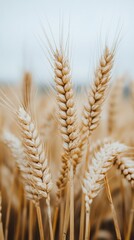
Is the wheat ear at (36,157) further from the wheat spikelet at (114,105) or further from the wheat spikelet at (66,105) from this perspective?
the wheat spikelet at (114,105)

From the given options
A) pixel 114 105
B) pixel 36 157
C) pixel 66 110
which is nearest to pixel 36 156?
pixel 36 157

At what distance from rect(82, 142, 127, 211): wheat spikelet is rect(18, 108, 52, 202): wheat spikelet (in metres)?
0.10

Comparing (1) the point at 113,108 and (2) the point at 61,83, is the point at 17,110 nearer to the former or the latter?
(2) the point at 61,83

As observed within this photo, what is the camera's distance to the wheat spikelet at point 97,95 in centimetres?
81

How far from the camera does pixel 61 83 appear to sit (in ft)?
2.53

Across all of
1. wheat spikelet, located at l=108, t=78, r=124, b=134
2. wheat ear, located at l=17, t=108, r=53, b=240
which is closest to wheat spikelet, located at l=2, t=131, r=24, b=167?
wheat ear, located at l=17, t=108, r=53, b=240

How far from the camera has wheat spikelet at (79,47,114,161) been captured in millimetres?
807

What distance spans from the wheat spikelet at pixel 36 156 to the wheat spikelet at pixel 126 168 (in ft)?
0.76

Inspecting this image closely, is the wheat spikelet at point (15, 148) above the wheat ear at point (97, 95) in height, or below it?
below

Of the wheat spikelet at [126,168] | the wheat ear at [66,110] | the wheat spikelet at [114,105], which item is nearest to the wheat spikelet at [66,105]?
the wheat ear at [66,110]

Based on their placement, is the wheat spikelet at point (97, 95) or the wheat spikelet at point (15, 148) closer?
the wheat spikelet at point (97, 95)

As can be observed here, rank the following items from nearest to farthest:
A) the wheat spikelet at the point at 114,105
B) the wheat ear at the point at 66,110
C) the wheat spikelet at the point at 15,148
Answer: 1. the wheat ear at the point at 66,110
2. the wheat spikelet at the point at 15,148
3. the wheat spikelet at the point at 114,105

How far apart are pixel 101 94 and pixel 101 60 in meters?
0.10

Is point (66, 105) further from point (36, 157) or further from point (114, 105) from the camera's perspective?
point (114, 105)
